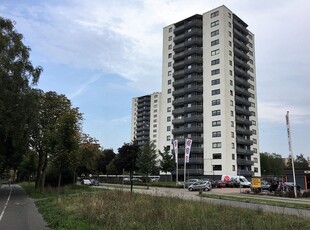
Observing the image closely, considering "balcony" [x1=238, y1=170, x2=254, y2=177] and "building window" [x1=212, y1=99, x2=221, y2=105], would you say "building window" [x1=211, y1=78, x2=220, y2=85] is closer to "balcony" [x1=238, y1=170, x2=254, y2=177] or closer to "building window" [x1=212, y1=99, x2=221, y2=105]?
"building window" [x1=212, y1=99, x2=221, y2=105]

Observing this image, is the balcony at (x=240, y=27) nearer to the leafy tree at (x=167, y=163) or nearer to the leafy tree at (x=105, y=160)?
the leafy tree at (x=167, y=163)

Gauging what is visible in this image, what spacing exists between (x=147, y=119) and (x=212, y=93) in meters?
95.5

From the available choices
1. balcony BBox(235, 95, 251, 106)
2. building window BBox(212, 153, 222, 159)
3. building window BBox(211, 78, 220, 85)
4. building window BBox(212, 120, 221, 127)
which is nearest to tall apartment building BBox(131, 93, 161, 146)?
balcony BBox(235, 95, 251, 106)

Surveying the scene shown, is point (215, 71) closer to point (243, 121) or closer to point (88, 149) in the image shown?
point (243, 121)

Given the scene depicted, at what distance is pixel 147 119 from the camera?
633 ft

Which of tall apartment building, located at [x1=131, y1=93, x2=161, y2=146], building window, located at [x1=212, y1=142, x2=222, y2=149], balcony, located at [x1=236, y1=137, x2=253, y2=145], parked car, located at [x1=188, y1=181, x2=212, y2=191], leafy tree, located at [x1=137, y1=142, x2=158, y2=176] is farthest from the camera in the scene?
tall apartment building, located at [x1=131, y1=93, x2=161, y2=146]

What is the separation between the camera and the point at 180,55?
367 ft

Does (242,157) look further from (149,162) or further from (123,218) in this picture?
(123,218)

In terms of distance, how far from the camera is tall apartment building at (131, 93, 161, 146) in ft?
567

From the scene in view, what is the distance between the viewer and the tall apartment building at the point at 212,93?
95312 mm

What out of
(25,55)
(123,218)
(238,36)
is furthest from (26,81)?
(238,36)

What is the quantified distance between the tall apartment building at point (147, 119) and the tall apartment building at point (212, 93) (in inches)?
2283

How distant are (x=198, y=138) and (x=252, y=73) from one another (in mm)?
29261

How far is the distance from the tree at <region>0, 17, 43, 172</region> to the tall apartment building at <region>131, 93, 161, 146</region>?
131m
